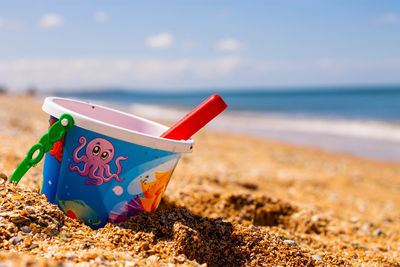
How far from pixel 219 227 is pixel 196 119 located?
28.6 inches

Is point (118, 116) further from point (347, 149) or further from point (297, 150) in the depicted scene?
point (347, 149)

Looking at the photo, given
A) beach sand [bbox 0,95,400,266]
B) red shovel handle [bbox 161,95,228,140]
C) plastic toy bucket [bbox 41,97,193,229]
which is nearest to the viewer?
beach sand [bbox 0,95,400,266]

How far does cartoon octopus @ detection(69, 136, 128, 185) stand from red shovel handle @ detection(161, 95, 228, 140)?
43 centimetres

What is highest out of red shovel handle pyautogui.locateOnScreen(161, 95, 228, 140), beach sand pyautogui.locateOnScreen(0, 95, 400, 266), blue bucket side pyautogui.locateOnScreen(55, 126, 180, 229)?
red shovel handle pyautogui.locateOnScreen(161, 95, 228, 140)

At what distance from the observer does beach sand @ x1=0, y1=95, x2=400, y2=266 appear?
203cm

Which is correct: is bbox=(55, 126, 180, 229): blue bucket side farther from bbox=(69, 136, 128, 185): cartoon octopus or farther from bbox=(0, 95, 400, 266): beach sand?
bbox=(0, 95, 400, 266): beach sand

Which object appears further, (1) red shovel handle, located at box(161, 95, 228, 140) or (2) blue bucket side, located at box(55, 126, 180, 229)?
(1) red shovel handle, located at box(161, 95, 228, 140)

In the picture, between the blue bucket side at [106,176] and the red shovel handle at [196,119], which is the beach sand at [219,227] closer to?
the blue bucket side at [106,176]

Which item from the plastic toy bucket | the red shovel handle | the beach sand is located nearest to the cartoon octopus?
the plastic toy bucket

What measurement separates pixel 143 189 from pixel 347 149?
36.7 ft

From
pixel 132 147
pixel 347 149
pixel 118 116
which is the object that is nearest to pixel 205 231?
pixel 132 147

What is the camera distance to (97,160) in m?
2.30

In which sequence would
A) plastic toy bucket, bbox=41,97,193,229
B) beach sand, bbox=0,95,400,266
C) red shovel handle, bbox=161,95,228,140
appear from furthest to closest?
red shovel handle, bbox=161,95,228,140 < plastic toy bucket, bbox=41,97,193,229 < beach sand, bbox=0,95,400,266

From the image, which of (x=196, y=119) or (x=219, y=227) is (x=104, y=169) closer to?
(x=196, y=119)
